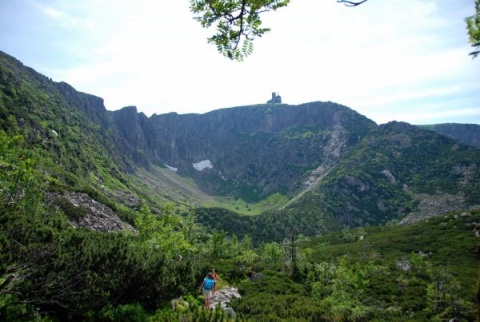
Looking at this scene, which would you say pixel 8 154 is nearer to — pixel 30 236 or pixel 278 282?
pixel 30 236

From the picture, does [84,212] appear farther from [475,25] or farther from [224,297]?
[475,25]

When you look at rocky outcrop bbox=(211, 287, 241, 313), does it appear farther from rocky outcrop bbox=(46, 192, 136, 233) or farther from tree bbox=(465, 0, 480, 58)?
rocky outcrop bbox=(46, 192, 136, 233)

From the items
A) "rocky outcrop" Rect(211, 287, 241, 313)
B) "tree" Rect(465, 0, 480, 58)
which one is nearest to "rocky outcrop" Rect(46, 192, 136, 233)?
"rocky outcrop" Rect(211, 287, 241, 313)

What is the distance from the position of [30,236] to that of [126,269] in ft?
16.5

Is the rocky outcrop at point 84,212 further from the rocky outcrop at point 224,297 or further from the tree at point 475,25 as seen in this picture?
the tree at point 475,25

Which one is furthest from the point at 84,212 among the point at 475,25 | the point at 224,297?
the point at 475,25

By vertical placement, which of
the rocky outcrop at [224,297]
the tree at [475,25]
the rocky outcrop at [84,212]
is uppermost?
the tree at [475,25]

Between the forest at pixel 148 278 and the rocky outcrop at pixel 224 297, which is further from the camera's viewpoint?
the rocky outcrop at pixel 224 297

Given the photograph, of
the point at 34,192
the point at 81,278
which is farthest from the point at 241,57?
the point at 34,192

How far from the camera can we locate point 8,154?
32281 mm

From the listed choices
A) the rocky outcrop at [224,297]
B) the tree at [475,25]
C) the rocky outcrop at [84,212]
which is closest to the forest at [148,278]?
the rocky outcrop at [84,212]

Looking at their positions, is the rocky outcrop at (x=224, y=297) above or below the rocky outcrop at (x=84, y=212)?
below

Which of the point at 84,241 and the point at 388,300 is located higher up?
the point at 84,241

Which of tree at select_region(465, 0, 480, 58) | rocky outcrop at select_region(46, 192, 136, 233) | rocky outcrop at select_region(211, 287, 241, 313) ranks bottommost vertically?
rocky outcrop at select_region(211, 287, 241, 313)
